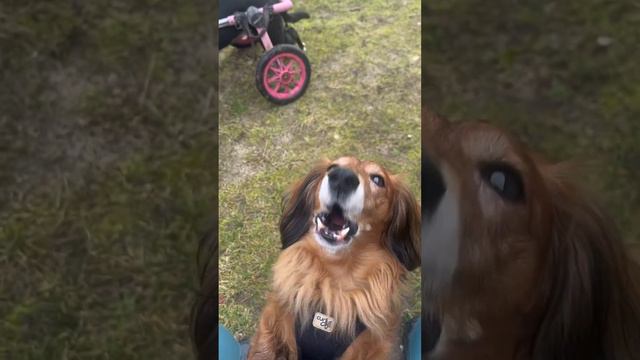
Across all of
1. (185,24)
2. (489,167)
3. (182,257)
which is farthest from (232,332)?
(185,24)

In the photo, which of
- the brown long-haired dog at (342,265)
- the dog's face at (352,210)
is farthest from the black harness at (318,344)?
the dog's face at (352,210)

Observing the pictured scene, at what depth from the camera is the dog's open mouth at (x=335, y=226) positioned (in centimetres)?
124

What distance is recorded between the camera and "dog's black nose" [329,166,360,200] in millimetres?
1235

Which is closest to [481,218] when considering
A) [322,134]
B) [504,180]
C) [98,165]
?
[504,180]

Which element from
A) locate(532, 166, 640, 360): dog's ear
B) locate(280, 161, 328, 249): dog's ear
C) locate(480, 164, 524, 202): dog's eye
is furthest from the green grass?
locate(532, 166, 640, 360): dog's ear

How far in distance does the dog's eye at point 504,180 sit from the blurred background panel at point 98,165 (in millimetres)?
555

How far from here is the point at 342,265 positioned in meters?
1.26

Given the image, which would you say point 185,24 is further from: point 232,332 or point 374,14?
point 232,332

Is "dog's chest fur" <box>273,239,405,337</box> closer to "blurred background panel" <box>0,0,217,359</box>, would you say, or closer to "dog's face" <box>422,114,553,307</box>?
"dog's face" <box>422,114,553,307</box>

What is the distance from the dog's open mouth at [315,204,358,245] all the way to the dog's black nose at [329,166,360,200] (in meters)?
0.02

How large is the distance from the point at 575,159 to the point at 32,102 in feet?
3.52

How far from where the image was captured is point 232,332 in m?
1.32

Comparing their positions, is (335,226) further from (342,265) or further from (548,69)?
(548,69)

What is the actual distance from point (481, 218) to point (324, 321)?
0.32m
